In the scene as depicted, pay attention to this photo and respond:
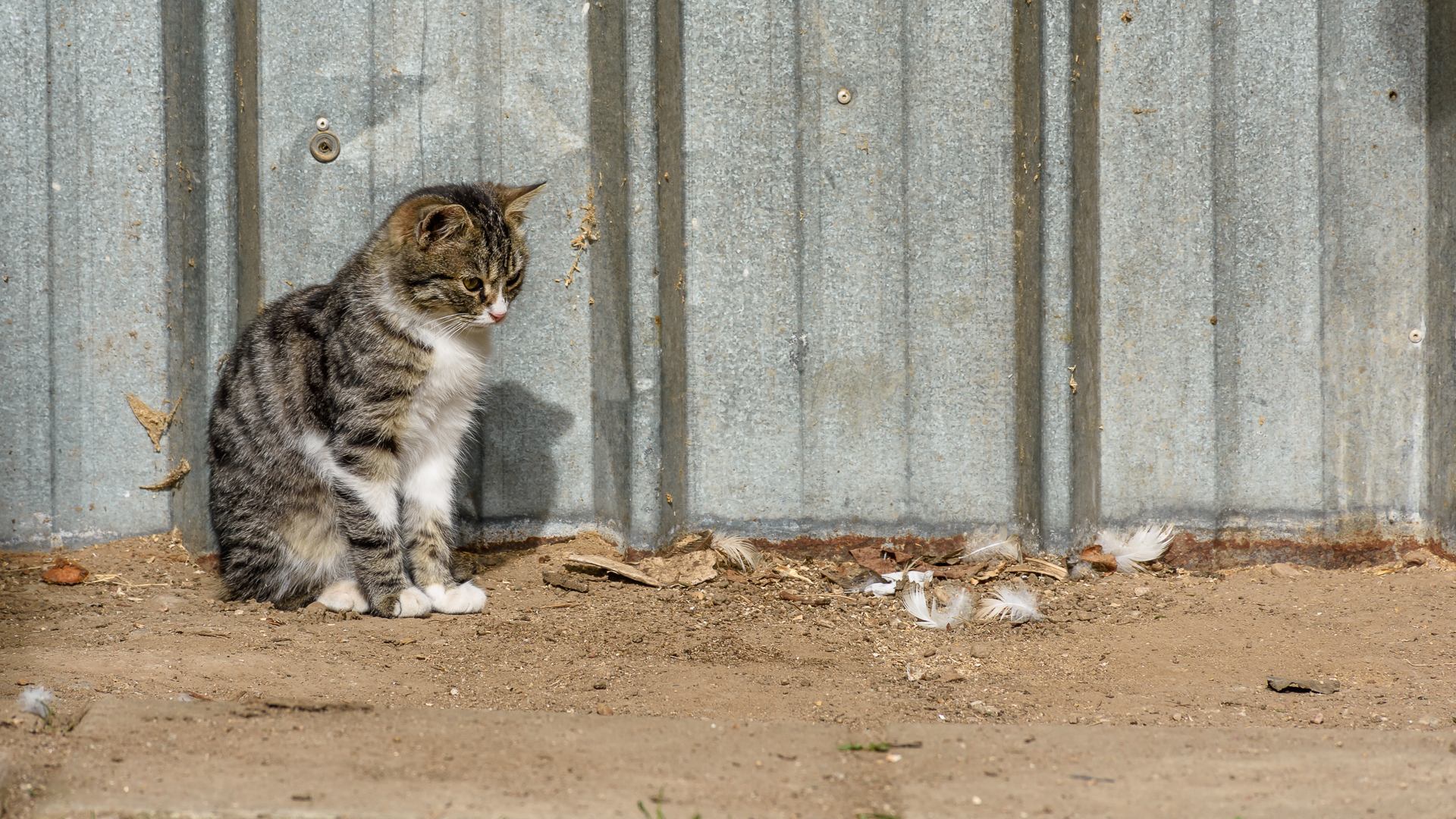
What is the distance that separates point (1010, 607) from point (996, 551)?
15.9 inches

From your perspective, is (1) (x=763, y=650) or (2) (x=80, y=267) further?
(2) (x=80, y=267)

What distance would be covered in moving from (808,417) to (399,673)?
5.27 feet

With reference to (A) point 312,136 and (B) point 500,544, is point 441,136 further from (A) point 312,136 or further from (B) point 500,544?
(B) point 500,544

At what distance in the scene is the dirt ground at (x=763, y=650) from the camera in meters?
2.43

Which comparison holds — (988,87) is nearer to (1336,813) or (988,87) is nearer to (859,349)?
(859,349)

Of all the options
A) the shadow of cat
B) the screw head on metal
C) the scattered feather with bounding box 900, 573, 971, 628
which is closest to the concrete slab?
the scattered feather with bounding box 900, 573, 971, 628

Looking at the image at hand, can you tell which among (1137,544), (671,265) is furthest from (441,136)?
(1137,544)

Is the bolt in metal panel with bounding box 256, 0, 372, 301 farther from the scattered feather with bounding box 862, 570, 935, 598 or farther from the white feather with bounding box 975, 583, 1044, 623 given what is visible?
the white feather with bounding box 975, 583, 1044, 623

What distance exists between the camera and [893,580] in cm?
346

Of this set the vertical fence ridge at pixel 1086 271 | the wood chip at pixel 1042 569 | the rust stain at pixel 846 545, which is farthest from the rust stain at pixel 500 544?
the vertical fence ridge at pixel 1086 271

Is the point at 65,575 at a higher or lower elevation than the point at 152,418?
lower

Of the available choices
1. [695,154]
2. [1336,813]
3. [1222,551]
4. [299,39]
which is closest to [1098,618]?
[1222,551]

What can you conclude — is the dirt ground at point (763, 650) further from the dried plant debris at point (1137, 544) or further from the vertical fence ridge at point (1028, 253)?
the vertical fence ridge at point (1028, 253)

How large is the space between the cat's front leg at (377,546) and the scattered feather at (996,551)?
71.1 inches
